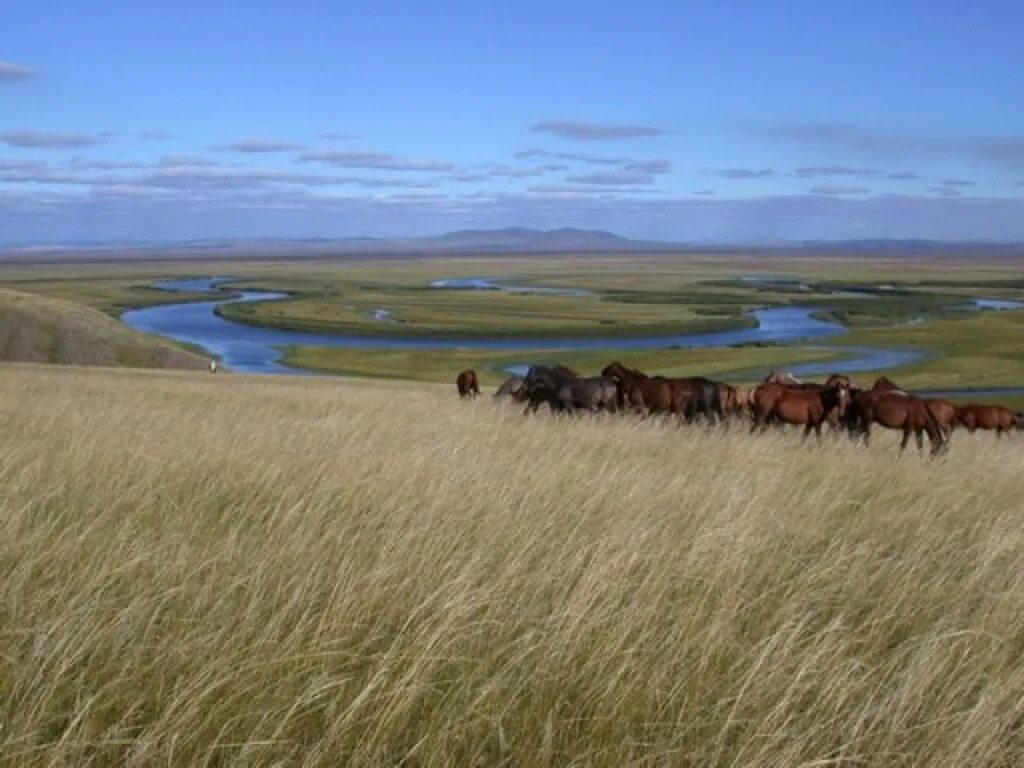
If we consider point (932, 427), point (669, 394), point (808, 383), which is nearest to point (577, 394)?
point (669, 394)

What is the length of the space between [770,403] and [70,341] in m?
44.1

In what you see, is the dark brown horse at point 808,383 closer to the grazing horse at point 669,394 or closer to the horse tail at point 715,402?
the horse tail at point 715,402

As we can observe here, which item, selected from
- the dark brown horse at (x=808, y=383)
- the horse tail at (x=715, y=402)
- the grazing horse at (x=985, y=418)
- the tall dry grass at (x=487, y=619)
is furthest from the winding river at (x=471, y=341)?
the tall dry grass at (x=487, y=619)

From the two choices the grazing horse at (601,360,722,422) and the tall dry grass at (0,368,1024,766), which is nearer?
the tall dry grass at (0,368,1024,766)

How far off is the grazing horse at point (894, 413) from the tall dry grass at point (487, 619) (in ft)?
33.2

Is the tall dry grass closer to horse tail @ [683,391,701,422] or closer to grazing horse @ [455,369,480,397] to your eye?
horse tail @ [683,391,701,422]

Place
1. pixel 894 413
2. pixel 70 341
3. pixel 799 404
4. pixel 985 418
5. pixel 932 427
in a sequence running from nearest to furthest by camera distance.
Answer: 1. pixel 932 427
2. pixel 894 413
3. pixel 799 404
4. pixel 985 418
5. pixel 70 341

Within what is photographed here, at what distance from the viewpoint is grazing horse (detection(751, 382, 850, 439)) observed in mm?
17719

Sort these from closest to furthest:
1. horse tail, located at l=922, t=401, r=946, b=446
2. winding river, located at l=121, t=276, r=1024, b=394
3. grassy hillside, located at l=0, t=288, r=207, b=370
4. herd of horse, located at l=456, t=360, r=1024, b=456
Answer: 1. horse tail, located at l=922, t=401, r=946, b=446
2. herd of horse, located at l=456, t=360, r=1024, b=456
3. grassy hillside, located at l=0, t=288, r=207, b=370
4. winding river, located at l=121, t=276, r=1024, b=394

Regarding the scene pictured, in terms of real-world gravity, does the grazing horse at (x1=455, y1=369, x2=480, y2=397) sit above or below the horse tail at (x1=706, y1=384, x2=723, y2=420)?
below

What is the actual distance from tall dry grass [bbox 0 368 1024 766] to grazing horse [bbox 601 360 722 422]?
1202cm

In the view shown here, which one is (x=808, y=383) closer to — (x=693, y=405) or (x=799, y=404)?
(x=799, y=404)

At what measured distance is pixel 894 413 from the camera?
17250 mm

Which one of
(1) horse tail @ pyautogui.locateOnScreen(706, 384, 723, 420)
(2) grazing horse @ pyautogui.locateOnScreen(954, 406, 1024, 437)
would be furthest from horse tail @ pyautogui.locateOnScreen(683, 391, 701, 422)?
(2) grazing horse @ pyautogui.locateOnScreen(954, 406, 1024, 437)
